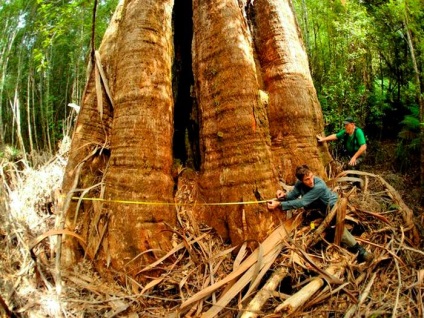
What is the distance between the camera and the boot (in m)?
2.53

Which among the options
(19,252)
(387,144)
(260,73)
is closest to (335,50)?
(387,144)

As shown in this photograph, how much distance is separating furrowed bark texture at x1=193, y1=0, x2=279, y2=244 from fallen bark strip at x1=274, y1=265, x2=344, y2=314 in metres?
0.51

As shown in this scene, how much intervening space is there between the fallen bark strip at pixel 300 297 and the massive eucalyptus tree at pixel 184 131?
0.51 meters

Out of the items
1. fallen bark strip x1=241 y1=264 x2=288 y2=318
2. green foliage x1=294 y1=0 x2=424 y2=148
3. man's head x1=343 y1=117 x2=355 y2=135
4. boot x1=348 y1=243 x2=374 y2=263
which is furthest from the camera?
green foliage x1=294 y1=0 x2=424 y2=148

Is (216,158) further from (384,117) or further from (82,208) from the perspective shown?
(384,117)

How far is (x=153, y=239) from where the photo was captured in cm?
258

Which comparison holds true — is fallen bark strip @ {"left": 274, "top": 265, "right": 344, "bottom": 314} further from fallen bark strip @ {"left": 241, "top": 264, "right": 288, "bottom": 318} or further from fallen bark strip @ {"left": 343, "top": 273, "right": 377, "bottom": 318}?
fallen bark strip @ {"left": 343, "top": 273, "right": 377, "bottom": 318}

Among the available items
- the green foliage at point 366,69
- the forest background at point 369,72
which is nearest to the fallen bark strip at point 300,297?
the forest background at point 369,72

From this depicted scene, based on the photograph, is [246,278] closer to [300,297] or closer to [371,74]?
[300,297]

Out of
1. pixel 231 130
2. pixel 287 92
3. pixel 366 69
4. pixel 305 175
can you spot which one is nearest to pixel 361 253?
pixel 305 175

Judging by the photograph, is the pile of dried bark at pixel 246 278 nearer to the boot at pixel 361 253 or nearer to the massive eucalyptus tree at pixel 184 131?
the boot at pixel 361 253

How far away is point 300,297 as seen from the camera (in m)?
2.15

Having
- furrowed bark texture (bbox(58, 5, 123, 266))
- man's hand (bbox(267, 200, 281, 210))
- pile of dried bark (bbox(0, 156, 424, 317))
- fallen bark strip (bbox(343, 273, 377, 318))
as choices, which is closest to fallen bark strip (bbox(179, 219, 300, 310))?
pile of dried bark (bbox(0, 156, 424, 317))

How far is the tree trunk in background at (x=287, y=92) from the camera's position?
319cm
